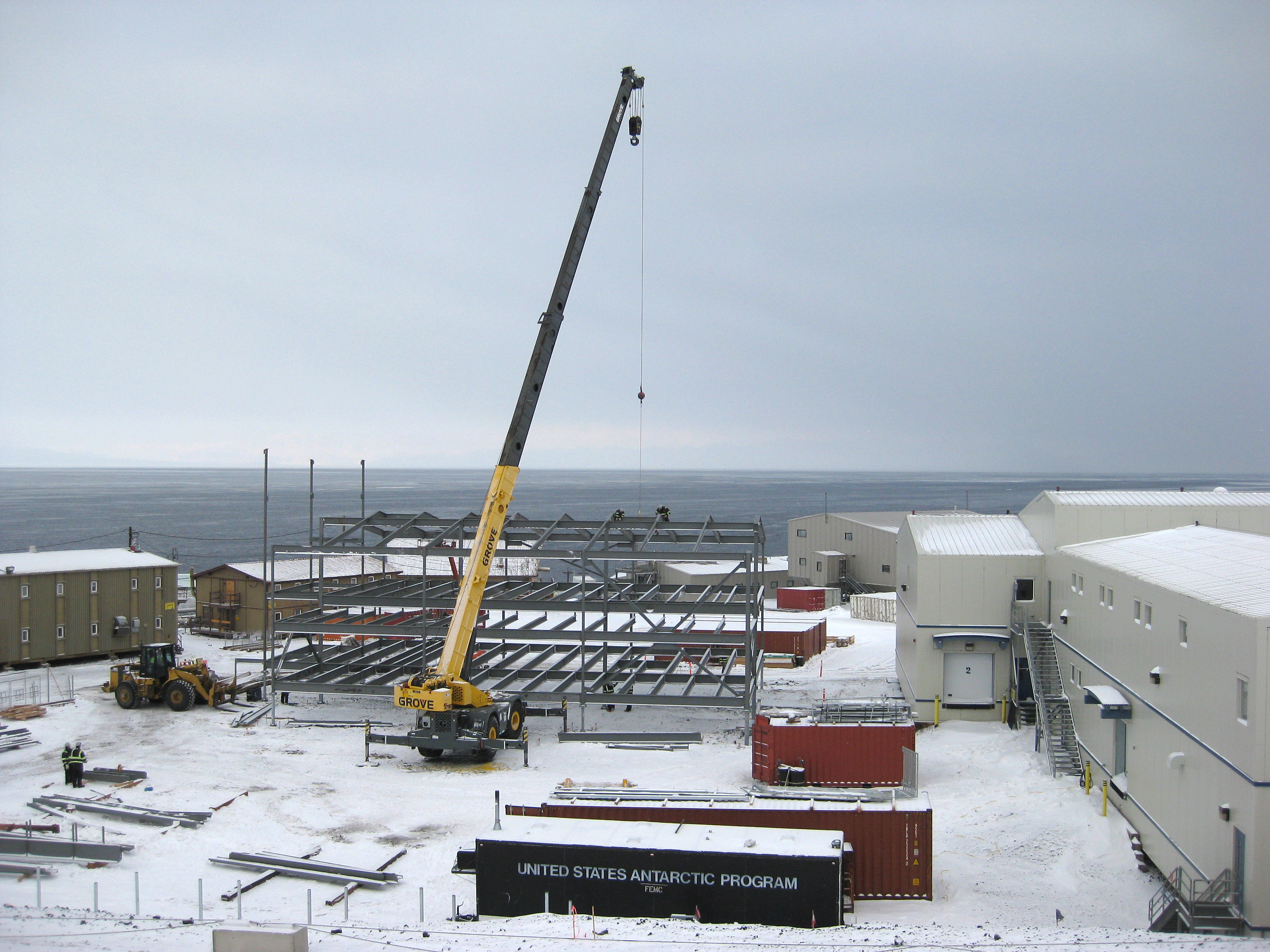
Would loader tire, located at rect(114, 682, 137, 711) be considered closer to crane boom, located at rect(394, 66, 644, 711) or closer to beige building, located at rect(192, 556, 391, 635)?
crane boom, located at rect(394, 66, 644, 711)

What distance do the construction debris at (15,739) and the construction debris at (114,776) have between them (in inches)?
188

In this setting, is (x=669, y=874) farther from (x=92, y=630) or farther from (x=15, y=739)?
(x=92, y=630)

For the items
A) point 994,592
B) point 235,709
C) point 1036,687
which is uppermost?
point 994,592

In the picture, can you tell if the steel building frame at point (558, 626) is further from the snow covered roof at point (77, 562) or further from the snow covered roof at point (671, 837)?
the snow covered roof at point (671, 837)

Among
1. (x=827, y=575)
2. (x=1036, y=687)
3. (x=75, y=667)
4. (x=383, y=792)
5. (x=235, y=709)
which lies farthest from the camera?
(x=827, y=575)

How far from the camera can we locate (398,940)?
16.4m

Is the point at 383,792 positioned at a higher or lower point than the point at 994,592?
lower

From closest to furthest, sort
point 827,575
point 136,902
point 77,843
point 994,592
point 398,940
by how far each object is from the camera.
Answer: point 398,940 < point 136,902 < point 77,843 < point 994,592 < point 827,575

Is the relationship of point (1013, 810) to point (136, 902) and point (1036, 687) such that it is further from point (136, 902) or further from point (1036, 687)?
point (136, 902)

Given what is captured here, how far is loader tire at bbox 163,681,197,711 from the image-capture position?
36094mm

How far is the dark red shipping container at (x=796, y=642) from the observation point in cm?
4741

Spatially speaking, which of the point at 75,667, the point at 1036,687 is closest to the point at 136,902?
the point at 1036,687

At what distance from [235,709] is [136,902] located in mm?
19111

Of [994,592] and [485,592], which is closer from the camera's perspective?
[994,592]
